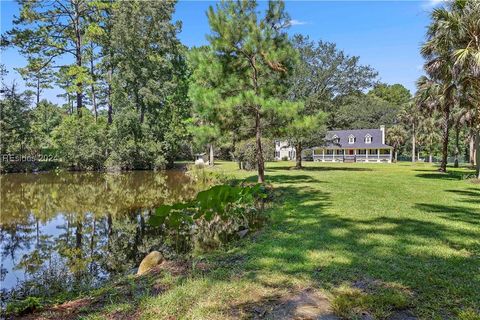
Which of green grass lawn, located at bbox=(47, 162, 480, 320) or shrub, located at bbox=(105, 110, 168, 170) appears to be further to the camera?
shrub, located at bbox=(105, 110, 168, 170)

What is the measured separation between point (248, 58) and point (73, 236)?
8.87m

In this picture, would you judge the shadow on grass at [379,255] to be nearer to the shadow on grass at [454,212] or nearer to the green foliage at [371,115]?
the shadow on grass at [454,212]

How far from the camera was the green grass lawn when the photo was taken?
3451 millimetres

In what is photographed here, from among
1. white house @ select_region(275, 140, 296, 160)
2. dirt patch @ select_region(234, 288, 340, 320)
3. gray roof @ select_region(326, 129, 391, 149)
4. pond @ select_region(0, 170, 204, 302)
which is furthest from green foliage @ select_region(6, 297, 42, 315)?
white house @ select_region(275, 140, 296, 160)

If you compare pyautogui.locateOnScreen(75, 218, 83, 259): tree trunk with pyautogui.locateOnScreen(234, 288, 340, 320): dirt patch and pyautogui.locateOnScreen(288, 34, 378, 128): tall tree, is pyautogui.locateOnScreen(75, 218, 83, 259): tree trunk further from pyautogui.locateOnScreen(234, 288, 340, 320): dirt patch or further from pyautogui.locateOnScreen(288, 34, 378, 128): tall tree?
pyautogui.locateOnScreen(288, 34, 378, 128): tall tree

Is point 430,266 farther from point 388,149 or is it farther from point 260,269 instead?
point 388,149

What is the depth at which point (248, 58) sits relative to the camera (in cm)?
1324

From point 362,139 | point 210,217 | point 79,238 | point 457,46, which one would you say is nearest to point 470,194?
point 457,46

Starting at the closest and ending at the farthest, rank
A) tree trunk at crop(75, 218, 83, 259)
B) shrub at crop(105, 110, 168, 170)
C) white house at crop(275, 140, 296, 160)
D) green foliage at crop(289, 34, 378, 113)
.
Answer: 1. tree trunk at crop(75, 218, 83, 259)
2. green foliage at crop(289, 34, 378, 113)
3. shrub at crop(105, 110, 168, 170)
4. white house at crop(275, 140, 296, 160)

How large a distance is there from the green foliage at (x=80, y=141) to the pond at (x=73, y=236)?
39.1ft

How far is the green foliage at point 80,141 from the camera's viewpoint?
27094 millimetres

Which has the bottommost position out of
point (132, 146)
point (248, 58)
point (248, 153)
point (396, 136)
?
point (248, 153)

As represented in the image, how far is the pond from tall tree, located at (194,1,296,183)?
181 inches

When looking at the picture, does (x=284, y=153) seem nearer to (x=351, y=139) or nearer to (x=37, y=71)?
(x=351, y=139)
